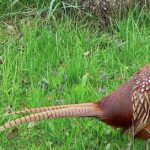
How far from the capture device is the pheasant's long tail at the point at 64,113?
3477 millimetres

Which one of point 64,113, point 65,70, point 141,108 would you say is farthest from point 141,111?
point 65,70

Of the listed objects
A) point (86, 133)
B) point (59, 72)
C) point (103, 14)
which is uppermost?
point (103, 14)

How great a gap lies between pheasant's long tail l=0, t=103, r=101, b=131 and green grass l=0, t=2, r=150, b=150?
263mm

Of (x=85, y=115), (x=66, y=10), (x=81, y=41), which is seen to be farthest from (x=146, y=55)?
(x=85, y=115)

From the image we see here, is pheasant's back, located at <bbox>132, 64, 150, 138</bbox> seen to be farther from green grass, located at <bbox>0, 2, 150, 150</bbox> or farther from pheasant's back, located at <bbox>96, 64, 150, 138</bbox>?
green grass, located at <bbox>0, 2, 150, 150</bbox>

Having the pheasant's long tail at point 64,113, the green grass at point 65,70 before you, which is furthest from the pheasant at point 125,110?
the green grass at point 65,70

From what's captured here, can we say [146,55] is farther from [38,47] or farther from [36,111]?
[36,111]

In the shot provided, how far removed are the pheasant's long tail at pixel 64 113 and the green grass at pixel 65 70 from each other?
263 mm

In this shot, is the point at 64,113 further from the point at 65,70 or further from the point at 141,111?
the point at 65,70

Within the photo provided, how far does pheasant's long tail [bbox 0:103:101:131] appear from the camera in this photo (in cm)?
348

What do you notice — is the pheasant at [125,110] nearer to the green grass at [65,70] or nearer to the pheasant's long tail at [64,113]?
the pheasant's long tail at [64,113]

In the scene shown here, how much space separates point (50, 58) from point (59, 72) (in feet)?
0.73

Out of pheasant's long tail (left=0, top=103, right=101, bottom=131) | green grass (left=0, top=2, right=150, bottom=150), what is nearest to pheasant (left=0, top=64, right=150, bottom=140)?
pheasant's long tail (left=0, top=103, right=101, bottom=131)

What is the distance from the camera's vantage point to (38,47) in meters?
4.73
